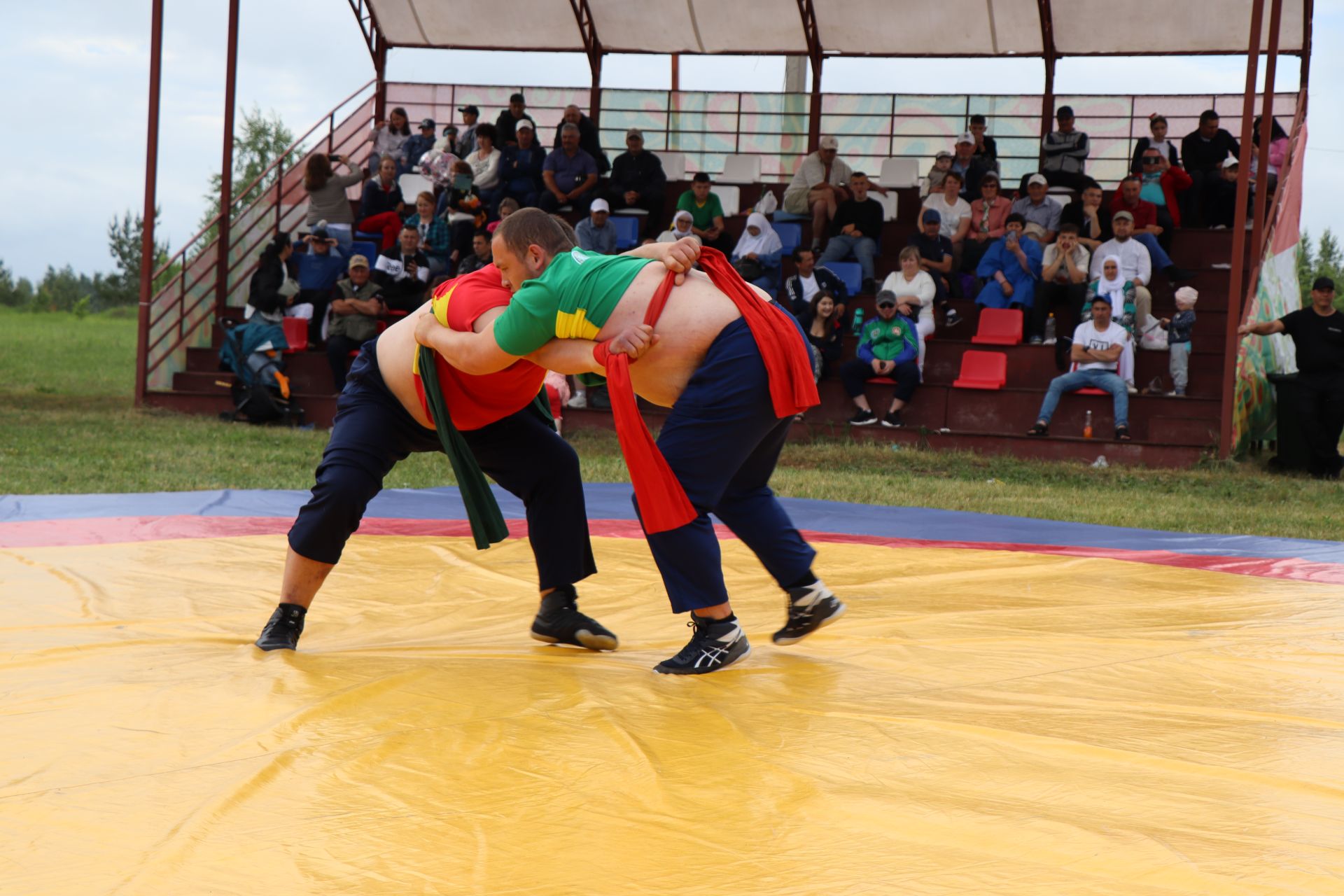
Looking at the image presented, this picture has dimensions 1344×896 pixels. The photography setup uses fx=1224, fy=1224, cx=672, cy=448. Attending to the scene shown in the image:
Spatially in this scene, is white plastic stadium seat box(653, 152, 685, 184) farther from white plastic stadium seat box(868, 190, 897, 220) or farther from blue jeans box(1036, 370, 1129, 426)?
blue jeans box(1036, 370, 1129, 426)

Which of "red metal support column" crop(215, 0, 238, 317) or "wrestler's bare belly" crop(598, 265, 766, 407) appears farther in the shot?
"red metal support column" crop(215, 0, 238, 317)

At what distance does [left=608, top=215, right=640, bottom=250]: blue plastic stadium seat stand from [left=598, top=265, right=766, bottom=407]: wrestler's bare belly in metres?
8.54

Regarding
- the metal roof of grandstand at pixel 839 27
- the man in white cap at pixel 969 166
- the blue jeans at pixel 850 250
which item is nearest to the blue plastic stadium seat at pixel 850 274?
the blue jeans at pixel 850 250

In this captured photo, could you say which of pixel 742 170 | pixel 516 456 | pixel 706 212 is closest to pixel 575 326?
pixel 516 456

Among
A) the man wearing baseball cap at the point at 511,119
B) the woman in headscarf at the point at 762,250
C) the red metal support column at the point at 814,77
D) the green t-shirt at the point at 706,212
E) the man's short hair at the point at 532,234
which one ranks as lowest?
the man's short hair at the point at 532,234

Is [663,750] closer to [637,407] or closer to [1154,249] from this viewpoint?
[637,407]

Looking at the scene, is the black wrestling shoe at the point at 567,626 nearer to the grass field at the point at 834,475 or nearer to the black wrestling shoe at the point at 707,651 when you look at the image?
the black wrestling shoe at the point at 707,651

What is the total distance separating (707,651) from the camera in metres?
2.76

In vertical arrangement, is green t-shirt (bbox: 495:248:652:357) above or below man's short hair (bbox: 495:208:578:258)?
below

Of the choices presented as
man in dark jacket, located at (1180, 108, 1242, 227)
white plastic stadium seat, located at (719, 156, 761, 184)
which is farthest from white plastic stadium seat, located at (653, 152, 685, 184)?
man in dark jacket, located at (1180, 108, 1242, 227)

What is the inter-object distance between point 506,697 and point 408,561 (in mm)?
1829

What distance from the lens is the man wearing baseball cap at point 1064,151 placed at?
37.5ft

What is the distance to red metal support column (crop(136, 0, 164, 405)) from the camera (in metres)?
10.8

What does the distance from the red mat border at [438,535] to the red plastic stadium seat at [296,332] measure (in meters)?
6.44
